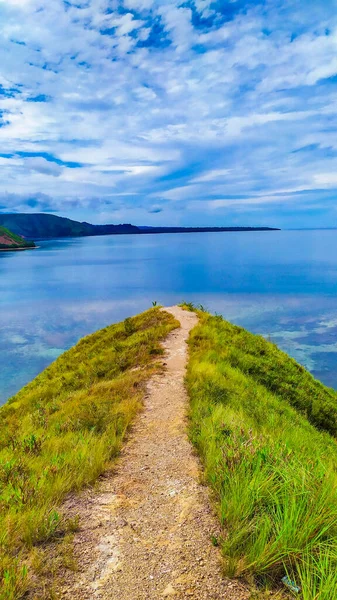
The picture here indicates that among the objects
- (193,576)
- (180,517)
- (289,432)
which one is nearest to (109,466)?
(180,517)

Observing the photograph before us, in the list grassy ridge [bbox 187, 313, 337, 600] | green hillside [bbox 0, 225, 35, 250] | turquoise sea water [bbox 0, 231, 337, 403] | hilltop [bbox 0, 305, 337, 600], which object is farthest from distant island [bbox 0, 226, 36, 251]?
grassy ridge [bbox 187, 313, 337, 600]

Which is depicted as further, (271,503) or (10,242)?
(10,242)

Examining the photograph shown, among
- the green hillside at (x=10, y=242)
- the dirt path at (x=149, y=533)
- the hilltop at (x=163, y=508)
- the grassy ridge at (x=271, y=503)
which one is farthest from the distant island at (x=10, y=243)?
the grassy ridge at (x=271, y=503)

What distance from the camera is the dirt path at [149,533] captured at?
10.3ft

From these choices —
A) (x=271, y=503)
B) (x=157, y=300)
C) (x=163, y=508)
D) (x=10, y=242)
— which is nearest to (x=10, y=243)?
(x=10, y=242)

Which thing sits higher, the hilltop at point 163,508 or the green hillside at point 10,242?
the green hillside at point 10,242

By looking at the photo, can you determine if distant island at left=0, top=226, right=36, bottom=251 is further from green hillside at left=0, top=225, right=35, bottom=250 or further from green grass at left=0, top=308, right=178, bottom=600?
green grass at left=0, top=308, right=178, bottom=600

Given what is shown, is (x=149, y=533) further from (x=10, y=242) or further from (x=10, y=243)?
(x=10, y=242)

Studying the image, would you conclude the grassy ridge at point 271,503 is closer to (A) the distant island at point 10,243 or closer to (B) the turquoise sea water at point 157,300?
(B) the turquoise sea water at point 157,300

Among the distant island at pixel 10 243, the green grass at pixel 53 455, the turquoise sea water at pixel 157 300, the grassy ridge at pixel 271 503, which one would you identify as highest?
the distant island at pixel 10 243

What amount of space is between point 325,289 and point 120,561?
A: 66.7 m

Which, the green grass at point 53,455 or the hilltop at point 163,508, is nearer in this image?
the hilltop at point 163,508

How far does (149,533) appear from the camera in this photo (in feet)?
12.8

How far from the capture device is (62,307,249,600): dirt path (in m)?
3.15
